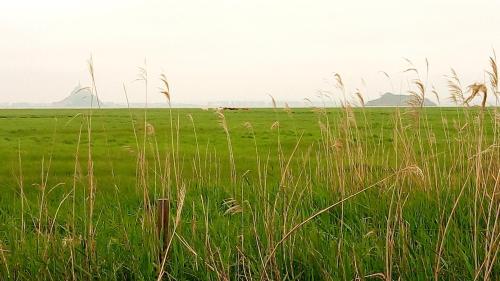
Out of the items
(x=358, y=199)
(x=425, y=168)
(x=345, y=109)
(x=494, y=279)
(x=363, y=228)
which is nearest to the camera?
(x=494, y=279)

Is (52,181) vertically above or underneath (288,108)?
underneath

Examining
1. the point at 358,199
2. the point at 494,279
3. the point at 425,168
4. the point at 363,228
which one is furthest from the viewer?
the point at 425,168

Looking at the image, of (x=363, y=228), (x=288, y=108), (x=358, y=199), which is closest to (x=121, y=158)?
(x=288, y=108)

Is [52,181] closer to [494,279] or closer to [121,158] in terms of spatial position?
[121,158]

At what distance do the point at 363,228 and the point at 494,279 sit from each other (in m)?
1.08

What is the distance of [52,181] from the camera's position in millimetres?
8656

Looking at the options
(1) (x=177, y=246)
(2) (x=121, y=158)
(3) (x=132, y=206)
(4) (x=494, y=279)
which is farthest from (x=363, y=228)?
(2) (x=121, y=158)

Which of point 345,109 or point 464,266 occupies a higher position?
point 345,109

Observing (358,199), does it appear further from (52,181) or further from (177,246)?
(52,181)

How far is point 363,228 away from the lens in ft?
12.3

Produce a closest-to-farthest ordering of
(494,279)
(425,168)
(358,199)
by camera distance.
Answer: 1. (494,279)
2. (358,199)
3. (425,168)

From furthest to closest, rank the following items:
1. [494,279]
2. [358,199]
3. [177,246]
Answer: [358,199] → [177,246] → [494,279]

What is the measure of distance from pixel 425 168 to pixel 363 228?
1.85 meters

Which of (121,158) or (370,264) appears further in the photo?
(121,158)
